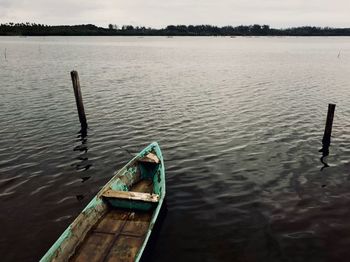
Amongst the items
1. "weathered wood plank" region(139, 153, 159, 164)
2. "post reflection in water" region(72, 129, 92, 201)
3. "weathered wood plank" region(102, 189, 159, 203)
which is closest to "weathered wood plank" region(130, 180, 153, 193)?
→ "weathered wood plank" region(139, 153, 159, 164)

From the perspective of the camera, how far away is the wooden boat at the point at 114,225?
774 cm

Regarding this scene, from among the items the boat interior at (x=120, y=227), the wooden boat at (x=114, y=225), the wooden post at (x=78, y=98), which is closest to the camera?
the wooden boat at (x=114, y=225)

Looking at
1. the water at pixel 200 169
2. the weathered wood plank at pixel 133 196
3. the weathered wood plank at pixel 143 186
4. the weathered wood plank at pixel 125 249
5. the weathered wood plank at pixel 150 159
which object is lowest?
the water at pixel 200 169

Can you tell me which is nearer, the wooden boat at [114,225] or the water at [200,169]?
the wooden boat at [114,225]

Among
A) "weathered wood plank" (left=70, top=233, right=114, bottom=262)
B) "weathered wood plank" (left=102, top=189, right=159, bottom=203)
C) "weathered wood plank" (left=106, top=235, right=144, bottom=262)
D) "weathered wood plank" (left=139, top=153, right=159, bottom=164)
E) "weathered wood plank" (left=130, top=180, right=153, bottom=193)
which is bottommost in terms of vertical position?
"weathered wood plank" (left=130, top=180, right=153, bottom=193)

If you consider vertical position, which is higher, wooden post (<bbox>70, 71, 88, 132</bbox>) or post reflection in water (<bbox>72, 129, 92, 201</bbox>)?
wooden post (<bbox>70, 71, 88, 132</bbox>)

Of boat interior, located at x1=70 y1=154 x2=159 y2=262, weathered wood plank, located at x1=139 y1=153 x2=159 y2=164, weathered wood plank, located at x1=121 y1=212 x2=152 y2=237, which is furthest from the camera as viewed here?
weathered wood plank, located at x1=139 y1=153 x2=159 y2=164

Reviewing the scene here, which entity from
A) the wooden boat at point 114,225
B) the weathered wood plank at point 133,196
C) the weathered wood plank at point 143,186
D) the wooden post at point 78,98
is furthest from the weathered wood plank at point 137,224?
the wooden post at point 78,98

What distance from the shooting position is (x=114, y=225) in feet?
29.7

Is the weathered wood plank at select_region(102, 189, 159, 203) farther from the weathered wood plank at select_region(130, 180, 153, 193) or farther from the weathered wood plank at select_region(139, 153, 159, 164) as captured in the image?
the weathered wood plank at select_region(139, 153, 159, 164)

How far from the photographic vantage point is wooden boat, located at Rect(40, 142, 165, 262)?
7742mm

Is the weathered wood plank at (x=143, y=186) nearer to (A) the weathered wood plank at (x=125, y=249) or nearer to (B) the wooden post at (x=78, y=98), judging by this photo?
(A) the weathered wood plank at (x=125, y=249)

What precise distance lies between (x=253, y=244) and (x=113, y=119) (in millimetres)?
14395

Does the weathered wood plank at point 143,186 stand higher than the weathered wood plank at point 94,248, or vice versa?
the weathered wood plank at point 94,248
